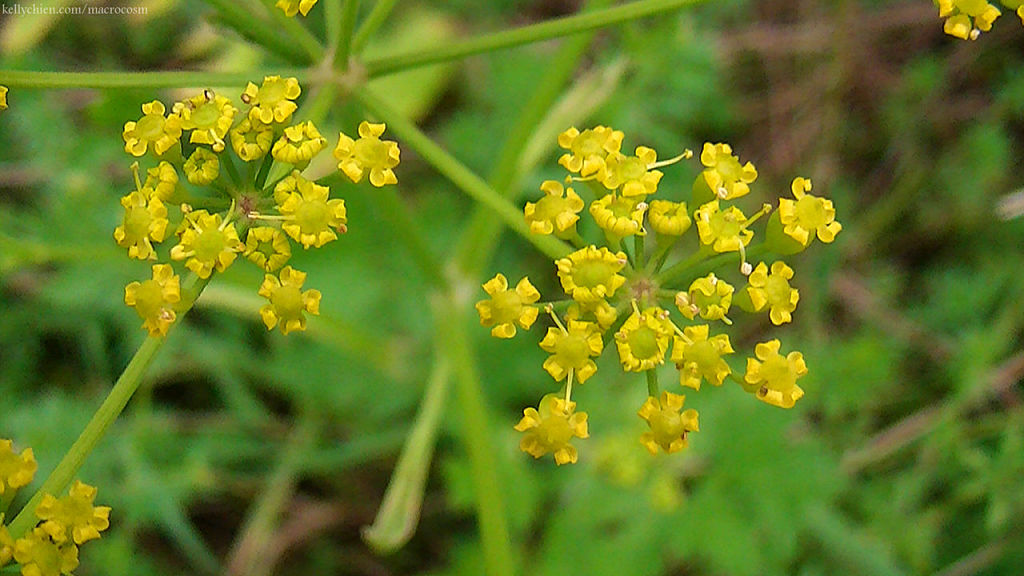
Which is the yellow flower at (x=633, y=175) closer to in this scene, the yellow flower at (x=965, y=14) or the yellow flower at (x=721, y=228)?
the yellow flower at (x=721, y=228)

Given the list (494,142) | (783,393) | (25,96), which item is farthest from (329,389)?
(783,393)

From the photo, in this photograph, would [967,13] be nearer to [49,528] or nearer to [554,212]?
[554,212]

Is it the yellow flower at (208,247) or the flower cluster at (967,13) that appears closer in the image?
the yellow flower at (208,247)

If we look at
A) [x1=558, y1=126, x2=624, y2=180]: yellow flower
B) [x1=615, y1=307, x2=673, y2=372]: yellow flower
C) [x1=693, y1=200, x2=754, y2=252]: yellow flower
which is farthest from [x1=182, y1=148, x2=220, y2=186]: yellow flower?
[x1=693, y1=200, x2=754, y2=252]: yellow flower

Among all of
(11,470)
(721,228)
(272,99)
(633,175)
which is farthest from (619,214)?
(11,470)

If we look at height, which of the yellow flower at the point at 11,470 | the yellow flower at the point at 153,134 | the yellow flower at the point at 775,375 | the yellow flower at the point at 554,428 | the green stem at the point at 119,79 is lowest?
the yellow flower at the point at 11,470

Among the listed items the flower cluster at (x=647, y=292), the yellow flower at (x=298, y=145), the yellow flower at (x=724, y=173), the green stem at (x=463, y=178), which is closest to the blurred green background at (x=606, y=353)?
the green stem at (x=463, y=178)

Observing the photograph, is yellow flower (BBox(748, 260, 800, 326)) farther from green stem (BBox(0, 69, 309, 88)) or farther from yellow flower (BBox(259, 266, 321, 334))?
green stem (BBox(0, 69, 309, 88))
